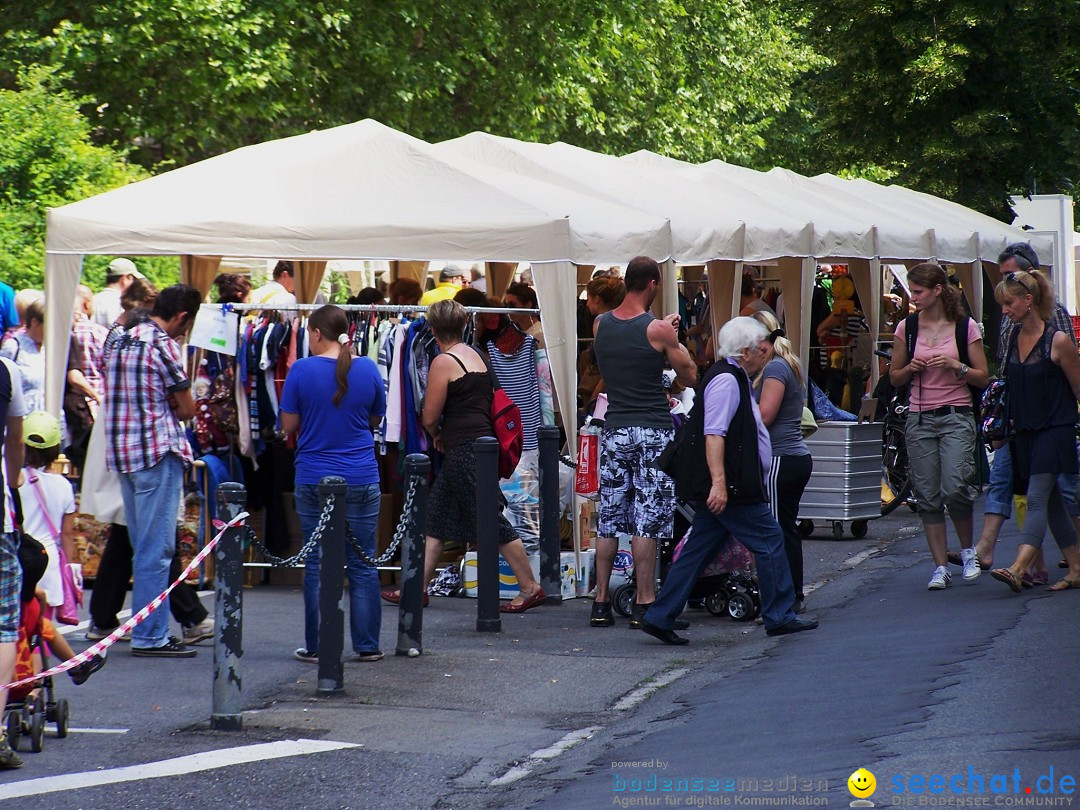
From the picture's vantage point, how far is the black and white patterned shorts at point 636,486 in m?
9.59

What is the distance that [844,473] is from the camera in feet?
44.7

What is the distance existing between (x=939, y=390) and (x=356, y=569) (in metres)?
3.88

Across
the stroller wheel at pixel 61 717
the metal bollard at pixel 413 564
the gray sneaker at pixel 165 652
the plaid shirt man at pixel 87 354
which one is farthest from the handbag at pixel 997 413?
the plaid shirt man at pixel 87 354

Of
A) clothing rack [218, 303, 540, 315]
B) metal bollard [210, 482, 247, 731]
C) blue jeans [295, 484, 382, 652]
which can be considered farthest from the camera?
clothing rack [218, 303, 540, 315]

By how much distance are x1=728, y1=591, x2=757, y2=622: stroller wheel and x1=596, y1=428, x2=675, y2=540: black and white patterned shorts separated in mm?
713

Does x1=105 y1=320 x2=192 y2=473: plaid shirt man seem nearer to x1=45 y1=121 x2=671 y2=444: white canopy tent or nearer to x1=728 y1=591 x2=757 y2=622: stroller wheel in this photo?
x1=45 y1=121 x2=671 y2=444: white canopy tent

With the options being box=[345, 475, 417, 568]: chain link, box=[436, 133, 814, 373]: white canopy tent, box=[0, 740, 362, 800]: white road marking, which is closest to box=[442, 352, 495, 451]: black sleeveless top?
box=[345, 475, 417, 568]: chain link

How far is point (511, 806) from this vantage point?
5.92 meters

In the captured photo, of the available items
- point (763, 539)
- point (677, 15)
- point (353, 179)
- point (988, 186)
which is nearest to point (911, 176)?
point (988, 186)

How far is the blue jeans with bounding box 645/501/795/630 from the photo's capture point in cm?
896

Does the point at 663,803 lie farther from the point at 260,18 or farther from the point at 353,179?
the point at 260,18

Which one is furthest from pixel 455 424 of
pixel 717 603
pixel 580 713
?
pixel 580 713

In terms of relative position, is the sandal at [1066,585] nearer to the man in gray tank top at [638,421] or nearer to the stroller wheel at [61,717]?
the man in gray tank top at [638,421]

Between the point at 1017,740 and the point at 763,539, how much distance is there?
304 cm
